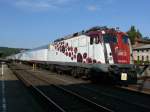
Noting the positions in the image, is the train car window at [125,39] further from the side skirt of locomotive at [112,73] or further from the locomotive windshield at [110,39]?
→ the side skirt of locomotive at [112,73]

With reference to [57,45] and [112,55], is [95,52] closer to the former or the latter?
[112,55]

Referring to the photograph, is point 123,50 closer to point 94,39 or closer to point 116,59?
point 116,59

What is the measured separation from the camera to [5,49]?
504ft

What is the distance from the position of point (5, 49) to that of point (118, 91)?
140119 mm

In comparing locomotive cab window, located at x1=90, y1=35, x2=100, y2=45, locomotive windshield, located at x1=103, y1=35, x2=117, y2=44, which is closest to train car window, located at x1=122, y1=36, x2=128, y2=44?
locomotive windshield, located at x1=103, y1=35, x2=117, y2=44

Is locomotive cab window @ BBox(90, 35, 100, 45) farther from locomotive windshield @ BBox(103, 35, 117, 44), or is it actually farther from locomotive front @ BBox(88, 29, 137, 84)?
locomotive windshield @ BBox(103, 35, 117, 44)

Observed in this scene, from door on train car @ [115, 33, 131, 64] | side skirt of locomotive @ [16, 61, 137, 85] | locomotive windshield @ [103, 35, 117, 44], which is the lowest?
side skirt of locomotive @ [16, 61, 137, 85]

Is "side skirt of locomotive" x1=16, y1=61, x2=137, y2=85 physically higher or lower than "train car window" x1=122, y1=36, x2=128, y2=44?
lower

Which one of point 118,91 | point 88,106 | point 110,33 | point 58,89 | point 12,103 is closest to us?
point 88,106

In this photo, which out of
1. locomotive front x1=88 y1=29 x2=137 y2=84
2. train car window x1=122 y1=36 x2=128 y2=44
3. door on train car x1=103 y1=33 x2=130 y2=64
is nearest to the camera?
locomotive front x1=88 y1=29 x2=137 y2=84

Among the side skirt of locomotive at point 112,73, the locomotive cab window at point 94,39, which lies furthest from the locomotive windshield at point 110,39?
the side skirt of locomotive at point 112,73

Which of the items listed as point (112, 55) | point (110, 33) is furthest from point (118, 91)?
point (110, 33)

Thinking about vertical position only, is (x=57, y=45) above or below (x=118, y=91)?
above

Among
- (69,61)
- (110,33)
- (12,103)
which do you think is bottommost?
Result: (12,103)
